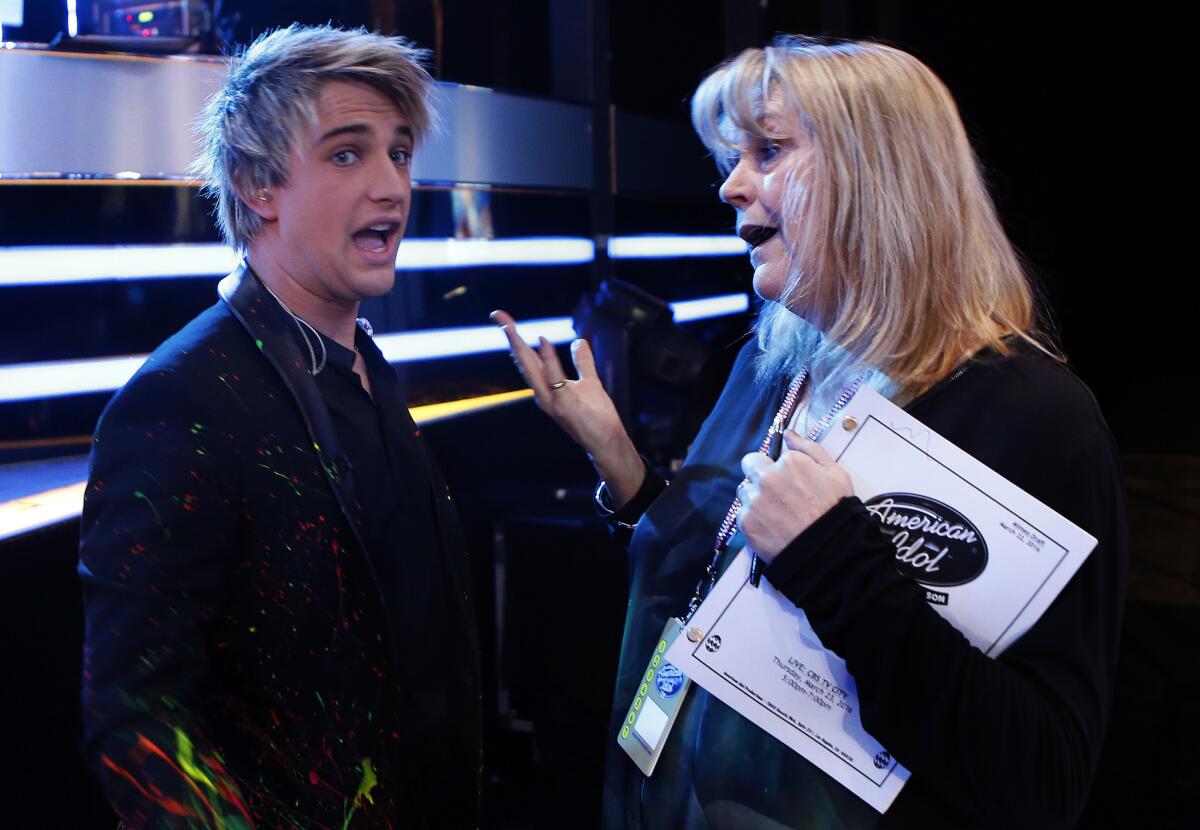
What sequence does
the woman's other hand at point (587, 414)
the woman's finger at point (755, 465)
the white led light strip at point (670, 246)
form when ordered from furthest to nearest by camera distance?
the white led light strip at point (670, 246)
the woman's other hand at point (587, 414)
the woman's finger at point (755, 465)

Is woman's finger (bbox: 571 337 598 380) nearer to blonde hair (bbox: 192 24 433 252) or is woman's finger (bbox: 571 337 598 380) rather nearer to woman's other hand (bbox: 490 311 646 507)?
woman's other hand (bbox: 490 311 646 507)

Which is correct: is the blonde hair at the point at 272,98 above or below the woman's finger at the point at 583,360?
above

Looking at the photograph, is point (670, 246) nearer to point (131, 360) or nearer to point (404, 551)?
point (131, 360)

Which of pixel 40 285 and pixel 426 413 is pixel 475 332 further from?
pixel 40 285

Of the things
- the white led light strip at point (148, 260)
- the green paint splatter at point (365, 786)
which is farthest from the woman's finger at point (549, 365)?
the white led light strip at point (148, 260)

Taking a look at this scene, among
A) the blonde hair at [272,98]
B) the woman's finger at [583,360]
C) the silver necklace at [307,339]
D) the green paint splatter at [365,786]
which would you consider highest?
the blonde hair at [272,98]

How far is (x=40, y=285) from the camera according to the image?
233 cm

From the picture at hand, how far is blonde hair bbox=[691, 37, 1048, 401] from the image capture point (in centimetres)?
Result: 123

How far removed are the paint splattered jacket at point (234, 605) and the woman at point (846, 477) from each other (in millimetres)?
367

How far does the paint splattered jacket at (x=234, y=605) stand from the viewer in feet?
3.67

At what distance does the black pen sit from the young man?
18.5 inches

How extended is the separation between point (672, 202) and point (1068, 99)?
249 centimetres

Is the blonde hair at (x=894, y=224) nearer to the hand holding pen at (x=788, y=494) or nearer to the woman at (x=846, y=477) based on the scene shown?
the woman at (x=846, y=477)

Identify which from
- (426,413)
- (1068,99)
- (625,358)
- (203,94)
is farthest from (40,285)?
(1068,99)
